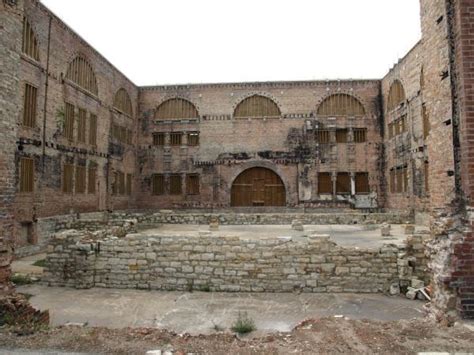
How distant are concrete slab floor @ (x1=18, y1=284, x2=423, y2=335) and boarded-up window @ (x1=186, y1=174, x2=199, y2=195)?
53.9 feet

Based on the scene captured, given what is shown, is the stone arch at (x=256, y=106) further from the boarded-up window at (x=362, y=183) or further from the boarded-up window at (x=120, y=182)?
the boarded-up window at (x=120, y=182)

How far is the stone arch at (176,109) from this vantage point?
25.8 meters

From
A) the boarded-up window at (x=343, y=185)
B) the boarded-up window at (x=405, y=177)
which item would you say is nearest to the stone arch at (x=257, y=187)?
the boarded-up window at (x=343, y=185)

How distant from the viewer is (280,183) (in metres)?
25.2

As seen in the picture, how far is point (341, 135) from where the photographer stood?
24.8 metres

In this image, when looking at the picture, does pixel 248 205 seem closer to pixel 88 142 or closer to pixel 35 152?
pixel 88 142

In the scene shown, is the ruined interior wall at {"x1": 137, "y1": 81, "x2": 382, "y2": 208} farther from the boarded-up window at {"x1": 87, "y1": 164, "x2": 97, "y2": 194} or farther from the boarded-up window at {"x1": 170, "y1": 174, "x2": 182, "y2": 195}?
the boarded-up window at {"x1": 87, "y1": 164, "x2": 97, "y2": 194}

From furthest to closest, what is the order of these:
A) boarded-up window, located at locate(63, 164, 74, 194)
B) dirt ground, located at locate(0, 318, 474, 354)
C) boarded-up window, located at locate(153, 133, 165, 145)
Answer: boarded-up window, located at locate(153, 133, 165, 145)
boarded-up window, located at locate(63, 164, 74, 194)
dirt ground, located at locate(0, 318, 474, 354)

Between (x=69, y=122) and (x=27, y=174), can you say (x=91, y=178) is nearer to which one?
(x=69, y=122)

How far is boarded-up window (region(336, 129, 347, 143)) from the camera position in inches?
974

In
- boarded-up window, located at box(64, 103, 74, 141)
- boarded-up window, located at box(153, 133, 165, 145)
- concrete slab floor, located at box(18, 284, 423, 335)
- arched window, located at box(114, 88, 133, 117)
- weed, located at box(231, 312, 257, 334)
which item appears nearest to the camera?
weed, located at box(231, 312, 257, 334)

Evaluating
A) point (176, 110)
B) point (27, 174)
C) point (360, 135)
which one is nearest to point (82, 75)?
point (27, 174)

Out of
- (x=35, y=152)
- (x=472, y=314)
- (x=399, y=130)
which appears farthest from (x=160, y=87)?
(x=472, y=314)

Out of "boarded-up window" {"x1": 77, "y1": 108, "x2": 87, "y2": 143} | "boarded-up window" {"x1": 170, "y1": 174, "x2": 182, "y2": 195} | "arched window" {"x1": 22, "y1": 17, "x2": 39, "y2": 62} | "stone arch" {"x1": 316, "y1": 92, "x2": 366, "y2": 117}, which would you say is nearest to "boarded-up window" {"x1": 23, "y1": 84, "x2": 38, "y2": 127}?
"arched window" {"x1": 22, "y1": 17, "x2": 39, "y2": 62}
